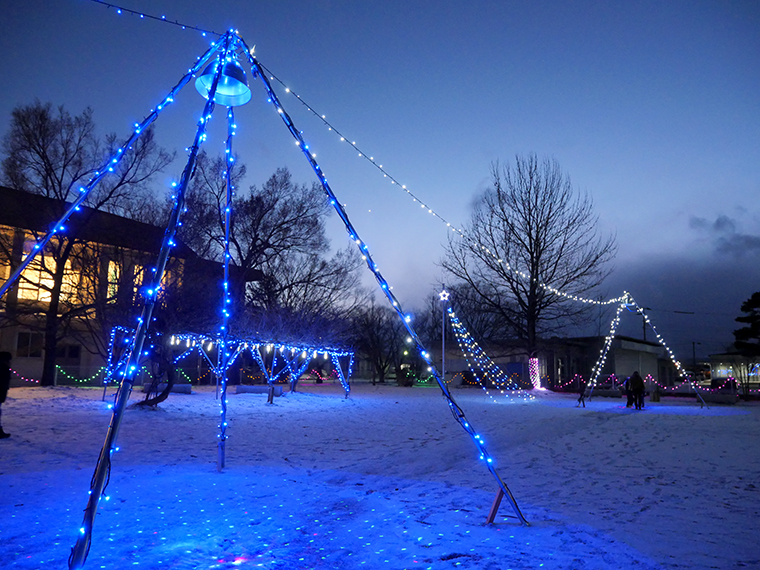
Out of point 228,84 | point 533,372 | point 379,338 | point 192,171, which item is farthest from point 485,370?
point 192,171

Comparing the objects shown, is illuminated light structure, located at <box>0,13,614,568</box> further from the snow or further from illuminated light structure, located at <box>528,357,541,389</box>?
illuminated light structure, located at <box>528,357,541,389</box>

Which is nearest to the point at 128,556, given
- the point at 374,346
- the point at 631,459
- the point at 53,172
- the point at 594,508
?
the point at 594,508

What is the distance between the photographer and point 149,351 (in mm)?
12383

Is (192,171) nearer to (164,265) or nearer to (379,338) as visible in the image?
(164,265)

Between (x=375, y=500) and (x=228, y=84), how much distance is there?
177 inches

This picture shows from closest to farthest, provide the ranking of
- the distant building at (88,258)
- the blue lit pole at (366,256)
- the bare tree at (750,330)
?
1. the blue lit pole at (366,256)
2. the distant building at (88,258)
3. the bare tree at (750,330)

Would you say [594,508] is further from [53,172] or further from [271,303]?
[271,303]

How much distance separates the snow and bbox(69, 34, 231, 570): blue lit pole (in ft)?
1.82

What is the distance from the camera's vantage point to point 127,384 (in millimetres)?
3104

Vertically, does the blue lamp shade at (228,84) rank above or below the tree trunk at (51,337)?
above

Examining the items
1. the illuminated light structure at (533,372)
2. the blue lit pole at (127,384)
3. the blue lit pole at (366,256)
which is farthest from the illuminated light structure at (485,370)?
the blue lit pole at (127,384)

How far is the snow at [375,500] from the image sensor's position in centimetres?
340

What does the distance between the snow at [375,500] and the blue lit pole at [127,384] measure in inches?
21.8

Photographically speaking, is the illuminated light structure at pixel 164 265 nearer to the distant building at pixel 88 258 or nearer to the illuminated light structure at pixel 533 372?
the distant building at pixel 88 258
